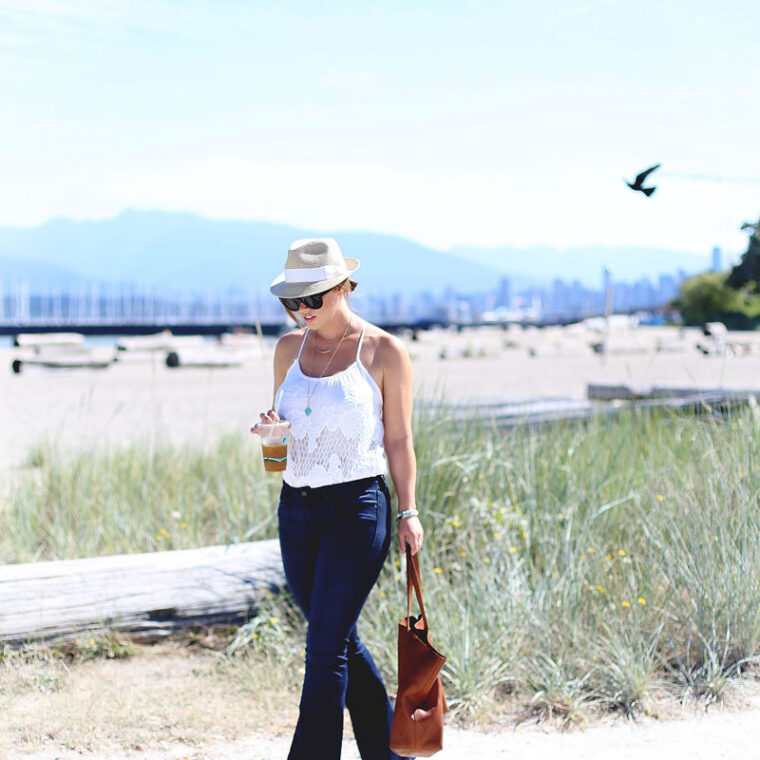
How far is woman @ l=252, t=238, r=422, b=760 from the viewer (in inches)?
103

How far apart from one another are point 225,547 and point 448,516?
1145 millimetres

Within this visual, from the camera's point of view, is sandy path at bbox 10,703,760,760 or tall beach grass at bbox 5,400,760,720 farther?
tall beach grass at bbox 5,400,760,720

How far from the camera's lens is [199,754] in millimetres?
3215

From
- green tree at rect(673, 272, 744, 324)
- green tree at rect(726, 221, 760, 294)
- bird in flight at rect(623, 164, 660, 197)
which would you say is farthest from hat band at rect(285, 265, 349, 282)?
green tree at rect(673, 272, 744, 324)

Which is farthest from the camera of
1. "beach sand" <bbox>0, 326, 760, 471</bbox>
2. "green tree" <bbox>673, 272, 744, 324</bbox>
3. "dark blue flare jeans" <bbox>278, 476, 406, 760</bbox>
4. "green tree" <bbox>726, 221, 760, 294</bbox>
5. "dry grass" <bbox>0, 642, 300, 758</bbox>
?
"green tree" <bbox>673, 272, 744, 324</bbox>

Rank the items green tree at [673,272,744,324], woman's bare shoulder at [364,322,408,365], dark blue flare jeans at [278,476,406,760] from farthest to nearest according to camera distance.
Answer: green tree at [673,272,744,324] < woman's bare shoulder at [364,322,408,365] < dark blue flare jeans at [278,476,406,760]

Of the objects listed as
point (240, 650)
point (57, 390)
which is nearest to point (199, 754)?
point (240, 650)

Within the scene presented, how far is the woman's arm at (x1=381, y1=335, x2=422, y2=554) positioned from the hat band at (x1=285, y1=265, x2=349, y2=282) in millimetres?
243

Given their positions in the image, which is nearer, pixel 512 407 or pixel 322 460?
pixel 322 460

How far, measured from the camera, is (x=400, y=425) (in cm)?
274

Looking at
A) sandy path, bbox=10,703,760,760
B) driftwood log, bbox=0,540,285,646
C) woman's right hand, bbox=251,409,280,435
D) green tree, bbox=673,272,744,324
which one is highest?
green tree, bbox=673,272,744,324

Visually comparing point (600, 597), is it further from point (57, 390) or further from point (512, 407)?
point (57, 390)

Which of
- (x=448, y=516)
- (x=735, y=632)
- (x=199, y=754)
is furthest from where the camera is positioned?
(x=448, y=516)

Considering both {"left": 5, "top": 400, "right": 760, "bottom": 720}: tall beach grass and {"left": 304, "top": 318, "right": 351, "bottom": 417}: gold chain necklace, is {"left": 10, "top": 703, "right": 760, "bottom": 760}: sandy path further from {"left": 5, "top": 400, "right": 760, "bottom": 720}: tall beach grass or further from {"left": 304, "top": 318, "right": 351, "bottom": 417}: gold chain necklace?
{"left": 304, "top": 318, "right": 351, "bottom": 417}: gold chain necklace
